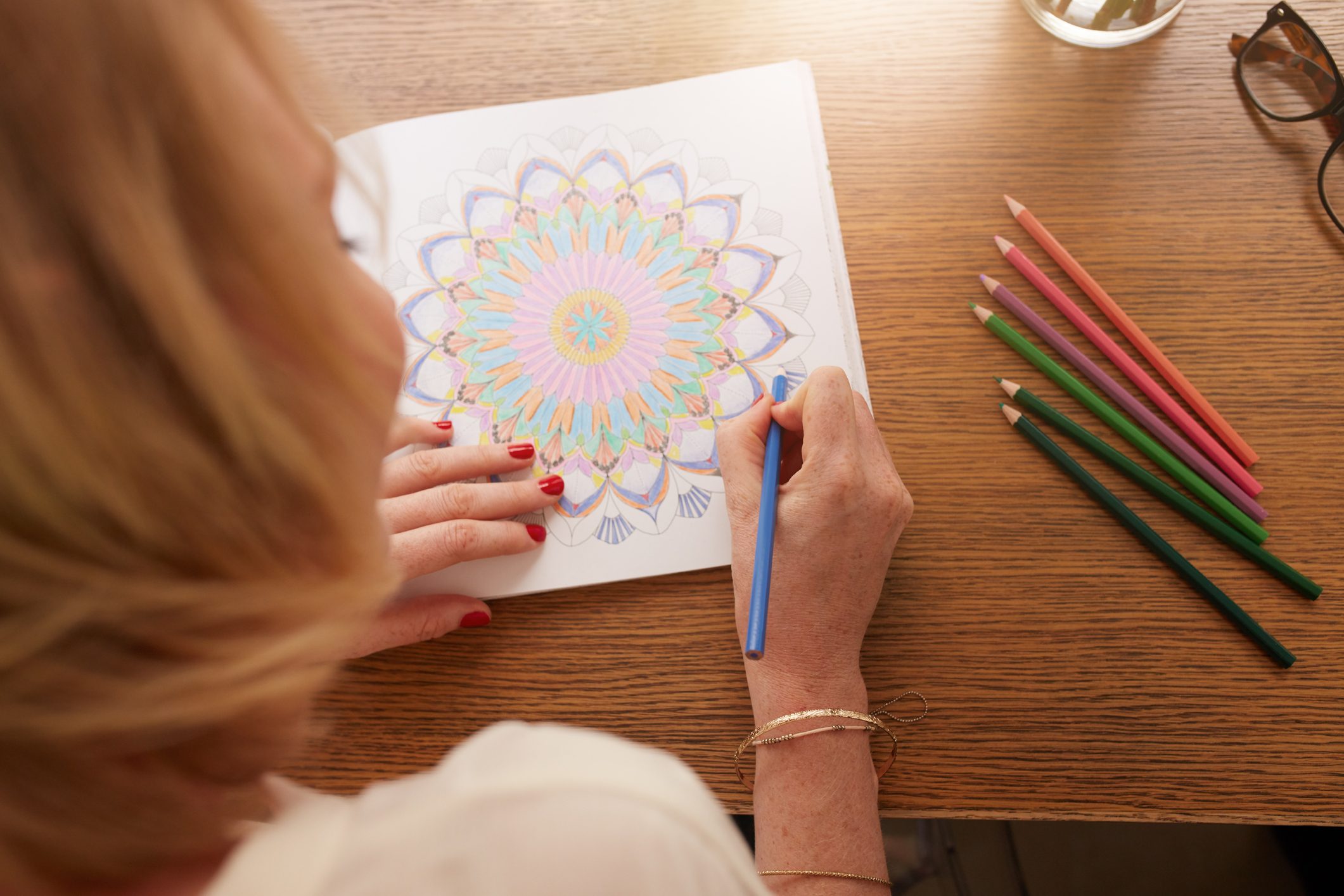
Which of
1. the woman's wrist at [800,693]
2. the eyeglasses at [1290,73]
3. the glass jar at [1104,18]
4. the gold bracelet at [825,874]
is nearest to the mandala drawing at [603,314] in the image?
the woman's wrist at [800,693]

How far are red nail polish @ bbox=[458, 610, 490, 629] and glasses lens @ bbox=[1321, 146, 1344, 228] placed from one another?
909 millimetres

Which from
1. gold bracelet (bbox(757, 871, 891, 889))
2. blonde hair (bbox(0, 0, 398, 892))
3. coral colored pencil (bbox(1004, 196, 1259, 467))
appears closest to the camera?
blonde hair (bbox(0, 0, 398, 892))

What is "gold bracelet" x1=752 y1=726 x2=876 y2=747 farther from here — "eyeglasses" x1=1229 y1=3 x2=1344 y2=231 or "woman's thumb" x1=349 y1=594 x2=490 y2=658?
"eyeglasses" x1=1229 y1=3 x2=1344 y2=231

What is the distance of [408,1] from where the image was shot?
0.93 meters

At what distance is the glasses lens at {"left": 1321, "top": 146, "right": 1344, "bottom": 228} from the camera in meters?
0.78

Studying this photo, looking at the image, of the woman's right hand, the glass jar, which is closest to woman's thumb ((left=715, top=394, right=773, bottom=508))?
the woman's right hand

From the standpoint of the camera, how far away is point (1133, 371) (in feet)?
2.39

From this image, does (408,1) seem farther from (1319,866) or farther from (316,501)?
A: (1319,866)

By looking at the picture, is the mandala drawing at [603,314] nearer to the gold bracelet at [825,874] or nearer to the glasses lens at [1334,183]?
the gold bracelet at [825,874]

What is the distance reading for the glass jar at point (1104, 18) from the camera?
813 mm

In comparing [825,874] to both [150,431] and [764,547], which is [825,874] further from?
[150,431]

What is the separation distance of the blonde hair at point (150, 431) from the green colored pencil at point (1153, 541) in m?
0.59

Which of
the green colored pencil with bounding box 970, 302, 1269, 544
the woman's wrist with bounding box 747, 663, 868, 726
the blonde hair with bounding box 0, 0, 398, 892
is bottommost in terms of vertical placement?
the woman's wrist with bounding box 747, 663, 868, 726

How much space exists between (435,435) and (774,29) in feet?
1.96
